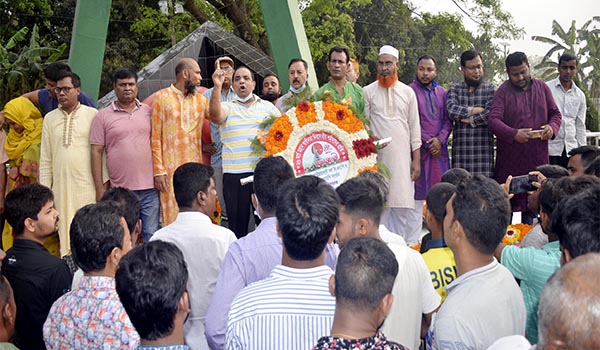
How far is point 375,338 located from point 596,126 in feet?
37.8

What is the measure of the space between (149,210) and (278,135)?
152cm

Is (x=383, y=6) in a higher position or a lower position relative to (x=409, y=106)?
higher

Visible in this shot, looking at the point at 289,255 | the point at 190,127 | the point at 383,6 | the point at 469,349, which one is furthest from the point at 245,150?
the point at 383,6

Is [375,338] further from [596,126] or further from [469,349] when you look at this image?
[596,126]

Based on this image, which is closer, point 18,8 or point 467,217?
point 467,217

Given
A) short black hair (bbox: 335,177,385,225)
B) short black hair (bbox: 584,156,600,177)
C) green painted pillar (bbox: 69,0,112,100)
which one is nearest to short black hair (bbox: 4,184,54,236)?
short black hair (bbox: 335,177,385,225)

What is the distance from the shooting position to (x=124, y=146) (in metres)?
6.29

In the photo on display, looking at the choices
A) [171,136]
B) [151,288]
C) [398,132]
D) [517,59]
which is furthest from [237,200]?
[151,288]

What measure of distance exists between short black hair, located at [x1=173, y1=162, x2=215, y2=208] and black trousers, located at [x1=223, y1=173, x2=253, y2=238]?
207 cm

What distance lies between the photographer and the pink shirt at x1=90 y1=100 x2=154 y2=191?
20.6 ft

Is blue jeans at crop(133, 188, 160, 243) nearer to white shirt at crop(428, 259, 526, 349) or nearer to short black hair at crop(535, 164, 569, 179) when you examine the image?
short black hair at crop(535, 164, 569, 179)

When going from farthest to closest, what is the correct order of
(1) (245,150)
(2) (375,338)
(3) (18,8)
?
(3) (18,8), (1) (245,150), (2) (375,338)

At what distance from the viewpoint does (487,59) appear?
39812mm

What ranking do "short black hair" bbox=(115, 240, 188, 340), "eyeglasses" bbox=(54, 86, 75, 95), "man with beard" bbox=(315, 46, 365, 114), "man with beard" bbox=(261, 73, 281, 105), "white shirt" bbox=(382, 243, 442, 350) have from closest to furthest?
"short black hair" bbox=(115, 240, 188, 340), "white shirt" bbox=(382, 243, 442, 350), "eyeglasses" bbox=(54, 86, 75, 95), "man with beard" bbox=(315, 46, 365, 114), "man with beard" bbox=(261, 73, 281, 105)
